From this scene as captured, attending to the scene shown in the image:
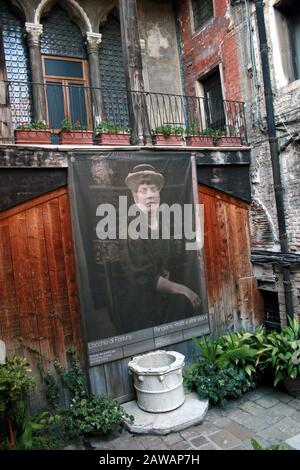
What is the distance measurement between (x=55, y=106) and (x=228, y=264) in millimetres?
4827

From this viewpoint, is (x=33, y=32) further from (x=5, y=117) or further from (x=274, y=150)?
(x=274, y=150)

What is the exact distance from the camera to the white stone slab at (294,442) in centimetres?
450

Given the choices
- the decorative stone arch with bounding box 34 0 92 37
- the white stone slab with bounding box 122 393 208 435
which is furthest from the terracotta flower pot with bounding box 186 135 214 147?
the white stone slab with bounding box 122 393 208 435

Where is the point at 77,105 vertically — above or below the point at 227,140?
above

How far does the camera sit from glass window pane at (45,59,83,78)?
25.5 feet

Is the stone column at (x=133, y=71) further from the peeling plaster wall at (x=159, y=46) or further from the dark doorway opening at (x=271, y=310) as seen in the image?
the dark doorway opening at (x=271, y=310)

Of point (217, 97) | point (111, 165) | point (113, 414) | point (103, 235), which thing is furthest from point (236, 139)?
point (113, 414)

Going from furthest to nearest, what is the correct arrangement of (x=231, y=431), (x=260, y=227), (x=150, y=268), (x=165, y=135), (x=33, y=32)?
(x=33, y=32), (x=260, y=227), (x=165, y=135), (x=150, y=268), (x=231, y=431)

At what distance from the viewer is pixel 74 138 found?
5.73 m

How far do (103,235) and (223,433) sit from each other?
326cm

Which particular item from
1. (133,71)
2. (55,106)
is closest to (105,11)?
(55,106)

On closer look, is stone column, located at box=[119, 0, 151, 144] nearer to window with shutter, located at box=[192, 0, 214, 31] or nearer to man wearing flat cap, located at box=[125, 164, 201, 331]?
man wearing flat cap, located at box=[125, 164, 201, 331]

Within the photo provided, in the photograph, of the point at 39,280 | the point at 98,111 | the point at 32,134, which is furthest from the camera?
the point at 98,111

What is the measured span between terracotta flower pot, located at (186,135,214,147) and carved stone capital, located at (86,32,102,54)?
10.3 feet
